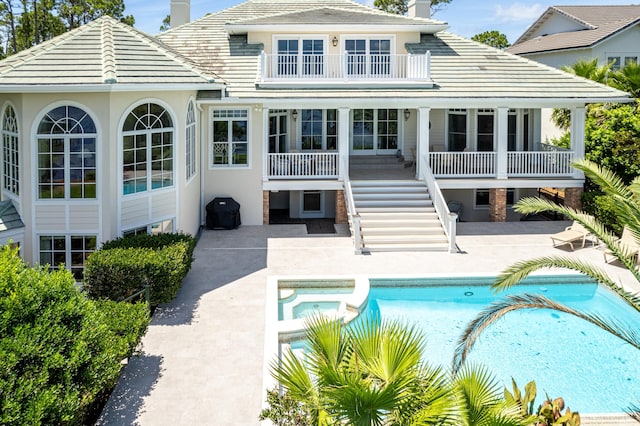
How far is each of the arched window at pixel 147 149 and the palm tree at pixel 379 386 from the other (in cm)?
1051

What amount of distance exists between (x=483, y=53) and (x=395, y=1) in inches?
1376

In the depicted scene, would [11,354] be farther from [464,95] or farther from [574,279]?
[464,95]

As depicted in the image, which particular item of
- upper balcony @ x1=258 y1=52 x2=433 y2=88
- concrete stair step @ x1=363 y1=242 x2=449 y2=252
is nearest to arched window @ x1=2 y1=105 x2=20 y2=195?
upper balcony @ x1=258 y1=52 x2=433 y2=88

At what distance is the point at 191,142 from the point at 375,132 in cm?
888

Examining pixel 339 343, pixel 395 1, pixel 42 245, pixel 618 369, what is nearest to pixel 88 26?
pixel 42 245

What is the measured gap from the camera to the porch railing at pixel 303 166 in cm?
2209

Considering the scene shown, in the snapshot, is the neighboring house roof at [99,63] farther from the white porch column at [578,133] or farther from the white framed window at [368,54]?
the white porch column at [578,133]

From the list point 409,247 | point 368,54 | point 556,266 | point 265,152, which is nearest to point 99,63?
point 265,152

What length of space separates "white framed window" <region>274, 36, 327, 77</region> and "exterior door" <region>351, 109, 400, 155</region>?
299 cm

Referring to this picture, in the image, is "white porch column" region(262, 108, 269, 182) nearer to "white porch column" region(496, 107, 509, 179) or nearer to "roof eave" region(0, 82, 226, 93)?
"roof eave" region(0, 82, 226, 93)

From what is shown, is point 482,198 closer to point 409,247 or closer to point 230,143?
point 409,247

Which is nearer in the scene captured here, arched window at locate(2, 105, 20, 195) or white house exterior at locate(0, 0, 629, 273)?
white house exterior at locate(0, 0, 629, 273)

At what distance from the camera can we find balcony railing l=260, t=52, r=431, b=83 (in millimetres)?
22469

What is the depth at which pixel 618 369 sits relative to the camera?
11.4 metres
